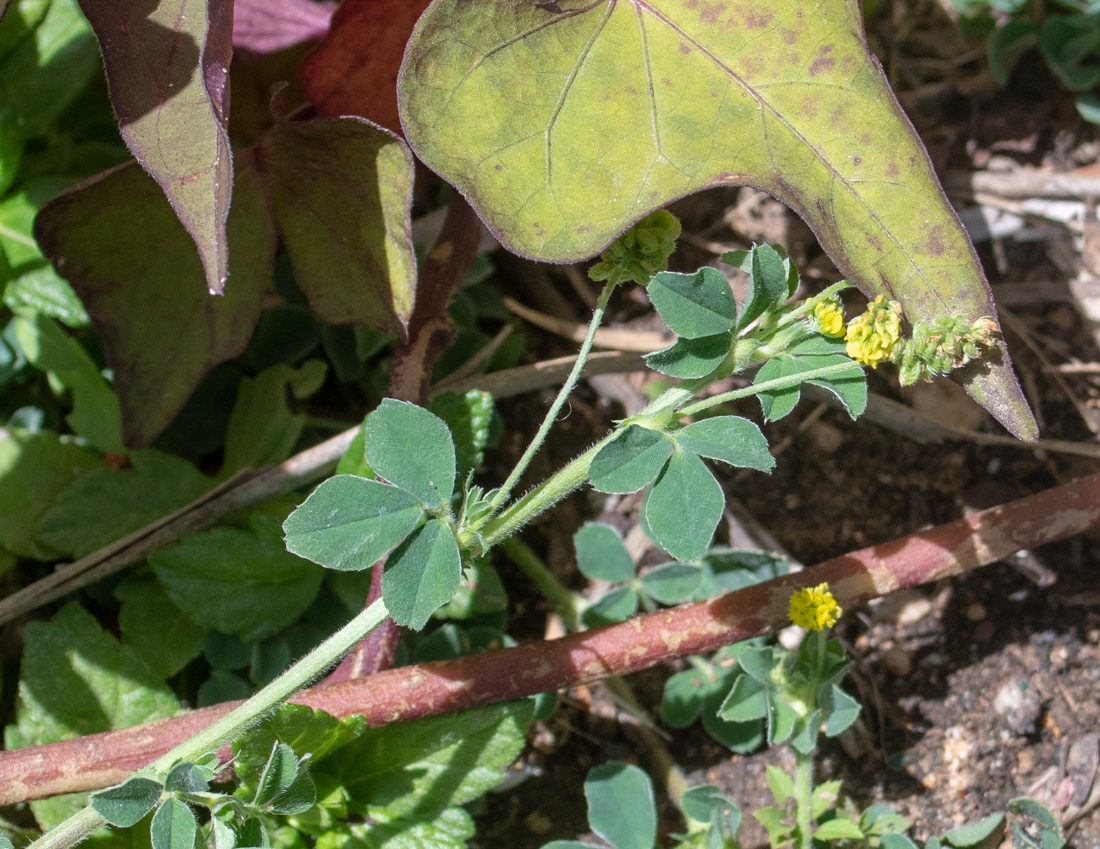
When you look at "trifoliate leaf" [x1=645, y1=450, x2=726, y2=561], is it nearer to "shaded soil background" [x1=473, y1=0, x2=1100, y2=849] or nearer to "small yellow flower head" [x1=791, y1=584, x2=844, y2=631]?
"small yellow flower head" [x1=791, y1=584, x2=844, y2=631]

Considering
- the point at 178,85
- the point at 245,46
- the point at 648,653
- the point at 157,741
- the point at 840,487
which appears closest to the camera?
the point at 178,85

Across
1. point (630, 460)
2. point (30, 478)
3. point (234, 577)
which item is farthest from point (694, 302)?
point (30, 478)

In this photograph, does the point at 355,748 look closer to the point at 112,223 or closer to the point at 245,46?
the point at 112,223

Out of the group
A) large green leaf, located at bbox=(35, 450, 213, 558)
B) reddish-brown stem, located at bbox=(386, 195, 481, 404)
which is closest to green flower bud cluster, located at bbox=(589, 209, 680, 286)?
reddish-brown stem, located at bbox=(386, 195, 481, 404)

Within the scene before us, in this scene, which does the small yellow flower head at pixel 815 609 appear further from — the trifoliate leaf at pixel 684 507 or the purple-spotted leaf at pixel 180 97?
the purple-spotted leaf at pixel 180 97

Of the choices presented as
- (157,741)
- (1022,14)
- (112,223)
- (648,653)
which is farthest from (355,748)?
(1022,14)

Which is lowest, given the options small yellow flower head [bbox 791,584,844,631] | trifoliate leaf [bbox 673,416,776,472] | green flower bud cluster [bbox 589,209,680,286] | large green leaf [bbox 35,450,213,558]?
small yellow flower head [bbox 791,584,844,631]
